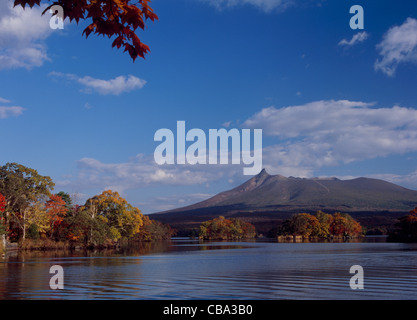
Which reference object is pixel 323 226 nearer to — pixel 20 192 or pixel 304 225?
pixel 304 225

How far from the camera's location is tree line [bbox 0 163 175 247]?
4938 cm

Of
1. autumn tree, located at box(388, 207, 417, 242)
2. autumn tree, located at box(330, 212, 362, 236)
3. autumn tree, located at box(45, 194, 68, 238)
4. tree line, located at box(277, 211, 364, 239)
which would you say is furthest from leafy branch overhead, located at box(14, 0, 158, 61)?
autumn tree, located at box(330, 212, 362, 236)

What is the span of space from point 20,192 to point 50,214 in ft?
17.0

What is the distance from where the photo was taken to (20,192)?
49.5 metres

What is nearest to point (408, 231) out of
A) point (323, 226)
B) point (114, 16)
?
point (323, 226)

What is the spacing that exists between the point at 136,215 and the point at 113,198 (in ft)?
15.2

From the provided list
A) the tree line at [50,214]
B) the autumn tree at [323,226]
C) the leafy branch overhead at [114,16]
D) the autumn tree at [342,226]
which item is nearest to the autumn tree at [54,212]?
the tree line at [50,214]

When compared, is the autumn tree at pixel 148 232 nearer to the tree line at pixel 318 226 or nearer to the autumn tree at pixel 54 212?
the tree line at pixel 318 226

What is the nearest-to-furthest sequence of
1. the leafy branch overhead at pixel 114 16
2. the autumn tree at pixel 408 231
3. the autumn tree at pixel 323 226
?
the leafy branch overhead at pixel 114 16 → the autumn tree at pixel 408 231 → the autumn tree at pixel 323 226

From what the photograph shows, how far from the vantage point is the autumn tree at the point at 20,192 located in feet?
161
